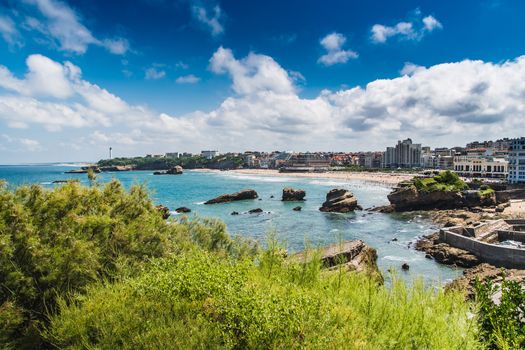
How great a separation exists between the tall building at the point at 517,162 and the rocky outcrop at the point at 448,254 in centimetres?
5931

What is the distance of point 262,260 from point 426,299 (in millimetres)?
3535

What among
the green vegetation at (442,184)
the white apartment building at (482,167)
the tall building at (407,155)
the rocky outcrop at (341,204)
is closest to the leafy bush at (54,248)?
the rocky outcrop at (341,204)

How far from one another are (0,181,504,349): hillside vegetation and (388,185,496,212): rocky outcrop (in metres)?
61.6

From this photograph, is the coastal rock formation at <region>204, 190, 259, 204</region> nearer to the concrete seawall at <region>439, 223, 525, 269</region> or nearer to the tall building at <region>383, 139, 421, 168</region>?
the concrete seawall at <region>439, 223, 525, 269</region>

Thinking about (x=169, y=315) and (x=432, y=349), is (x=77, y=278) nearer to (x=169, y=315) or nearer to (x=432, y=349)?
(x=169, y=315)

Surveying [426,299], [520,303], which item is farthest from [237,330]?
[520,303]

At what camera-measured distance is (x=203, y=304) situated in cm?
593

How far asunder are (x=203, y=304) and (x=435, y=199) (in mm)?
67184

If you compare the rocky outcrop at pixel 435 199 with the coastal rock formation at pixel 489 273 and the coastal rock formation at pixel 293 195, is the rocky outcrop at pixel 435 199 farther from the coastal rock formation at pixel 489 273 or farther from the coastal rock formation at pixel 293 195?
the coastal rock formation at pixel 489 273

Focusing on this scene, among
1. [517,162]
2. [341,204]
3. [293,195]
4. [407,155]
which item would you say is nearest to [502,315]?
[341,204]

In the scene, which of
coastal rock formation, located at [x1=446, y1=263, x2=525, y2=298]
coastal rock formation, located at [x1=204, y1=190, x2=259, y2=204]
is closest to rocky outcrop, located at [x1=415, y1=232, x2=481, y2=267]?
coastal rock formation, located at [x1=446, y1=263, x2=525, y2=298]

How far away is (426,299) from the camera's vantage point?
5.56 m

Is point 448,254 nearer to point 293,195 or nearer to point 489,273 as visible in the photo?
point 489,273

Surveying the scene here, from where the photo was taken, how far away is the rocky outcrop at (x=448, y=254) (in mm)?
30500
